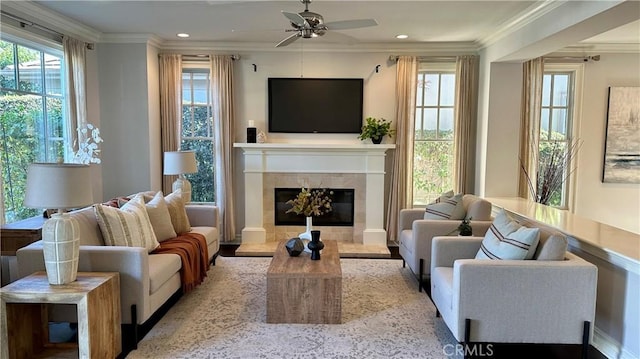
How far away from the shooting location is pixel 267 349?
292cm

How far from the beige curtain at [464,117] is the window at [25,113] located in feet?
16.6

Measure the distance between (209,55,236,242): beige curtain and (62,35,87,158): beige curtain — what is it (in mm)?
1589

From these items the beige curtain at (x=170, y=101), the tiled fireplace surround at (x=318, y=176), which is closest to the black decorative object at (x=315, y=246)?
the tiled fireplace surround at (x=318, y=176)

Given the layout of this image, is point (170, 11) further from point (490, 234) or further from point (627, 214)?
point (627, 214)

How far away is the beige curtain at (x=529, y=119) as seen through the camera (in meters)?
5.41

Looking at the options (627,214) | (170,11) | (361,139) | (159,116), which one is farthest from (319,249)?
(627,214)

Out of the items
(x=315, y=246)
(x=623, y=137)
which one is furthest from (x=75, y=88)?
(x=623, y=137)

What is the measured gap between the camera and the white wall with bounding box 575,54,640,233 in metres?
5.57

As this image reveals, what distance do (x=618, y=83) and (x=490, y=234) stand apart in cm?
413

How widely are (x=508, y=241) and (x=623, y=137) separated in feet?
13.5

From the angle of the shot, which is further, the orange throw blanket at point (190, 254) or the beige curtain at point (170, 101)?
the beige curtain at point (170, 101)

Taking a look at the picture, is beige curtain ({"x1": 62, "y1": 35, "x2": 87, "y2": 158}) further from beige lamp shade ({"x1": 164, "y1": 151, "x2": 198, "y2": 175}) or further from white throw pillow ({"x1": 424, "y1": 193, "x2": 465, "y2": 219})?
white throw pillow ({"x1": 424, "y1": 193, "x2": 465, "y2": 219})

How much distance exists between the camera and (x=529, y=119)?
544 cm

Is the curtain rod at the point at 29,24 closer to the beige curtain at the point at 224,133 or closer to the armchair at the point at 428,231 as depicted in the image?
the beige curtain at the point at 224,133
